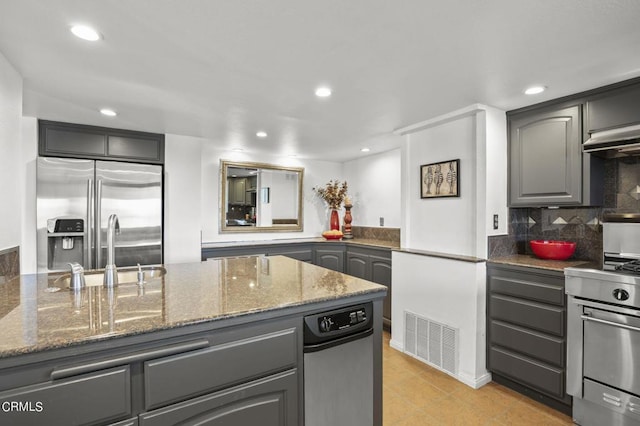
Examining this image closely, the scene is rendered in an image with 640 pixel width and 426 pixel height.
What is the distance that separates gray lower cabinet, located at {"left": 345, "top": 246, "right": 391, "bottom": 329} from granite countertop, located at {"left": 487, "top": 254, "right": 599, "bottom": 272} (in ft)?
3.90

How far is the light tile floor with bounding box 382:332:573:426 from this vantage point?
2018mm

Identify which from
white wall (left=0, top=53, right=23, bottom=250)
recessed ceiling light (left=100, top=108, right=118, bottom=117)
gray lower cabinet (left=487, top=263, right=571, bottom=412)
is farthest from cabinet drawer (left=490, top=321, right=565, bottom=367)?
recessed ceiling light (left=100, top=108, right=118, bottom=117)

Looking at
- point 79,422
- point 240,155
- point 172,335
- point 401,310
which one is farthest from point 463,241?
point 240,155

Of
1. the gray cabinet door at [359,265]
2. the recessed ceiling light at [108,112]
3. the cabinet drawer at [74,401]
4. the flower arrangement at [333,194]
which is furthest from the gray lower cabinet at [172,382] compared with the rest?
the flower arrangement at [333,194]

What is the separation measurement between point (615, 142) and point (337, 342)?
7.06 ft

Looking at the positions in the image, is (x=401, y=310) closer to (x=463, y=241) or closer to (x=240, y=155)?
(x=463, y=241)

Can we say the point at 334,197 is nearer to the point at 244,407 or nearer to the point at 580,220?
the point at 580,220

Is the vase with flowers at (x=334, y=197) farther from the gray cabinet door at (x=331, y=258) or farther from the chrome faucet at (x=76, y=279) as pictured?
the chrome faucet at (x=76, y=279)

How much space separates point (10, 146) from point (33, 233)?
1.37m

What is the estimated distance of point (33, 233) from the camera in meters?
2.81

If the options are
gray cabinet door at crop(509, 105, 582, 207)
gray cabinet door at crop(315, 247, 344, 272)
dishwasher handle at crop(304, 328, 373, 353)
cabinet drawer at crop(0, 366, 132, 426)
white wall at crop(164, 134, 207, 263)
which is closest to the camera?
cabinet drawer at crop(0, 366, 132, 426)

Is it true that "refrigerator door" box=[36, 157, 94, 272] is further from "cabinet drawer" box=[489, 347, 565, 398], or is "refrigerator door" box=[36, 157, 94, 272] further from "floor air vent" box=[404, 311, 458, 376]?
"cabinet drawer" box=[489, 347, 565, 398]

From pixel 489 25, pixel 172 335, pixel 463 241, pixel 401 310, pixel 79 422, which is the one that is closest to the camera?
pixel 79 422

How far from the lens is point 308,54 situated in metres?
1.72
